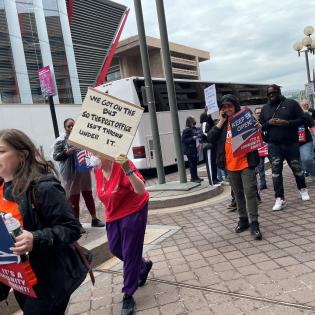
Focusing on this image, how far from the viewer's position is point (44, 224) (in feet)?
7.12

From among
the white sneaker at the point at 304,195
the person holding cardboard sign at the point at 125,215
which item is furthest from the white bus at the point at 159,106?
the person holding cardboard sign at the point at 125,215

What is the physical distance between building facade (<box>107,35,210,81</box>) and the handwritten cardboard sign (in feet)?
168

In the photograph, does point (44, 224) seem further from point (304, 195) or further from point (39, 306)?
point (304, 195)

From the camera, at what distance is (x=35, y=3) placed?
2286 centimetres

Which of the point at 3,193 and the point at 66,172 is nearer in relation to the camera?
the point at 3,193

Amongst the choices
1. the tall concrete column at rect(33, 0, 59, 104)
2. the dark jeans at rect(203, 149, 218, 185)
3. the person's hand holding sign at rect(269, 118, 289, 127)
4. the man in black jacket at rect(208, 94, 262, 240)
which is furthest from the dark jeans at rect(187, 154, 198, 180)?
the tall concrete column at rect(33, 0, 59, 104)

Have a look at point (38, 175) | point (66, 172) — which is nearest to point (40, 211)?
point (38, 175)

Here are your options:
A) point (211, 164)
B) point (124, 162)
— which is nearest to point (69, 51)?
point (211, 164)

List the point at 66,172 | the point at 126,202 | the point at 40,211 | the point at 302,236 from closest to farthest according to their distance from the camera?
the point at 40,211, the point at 126,202, the point at 302,236, the point at 66,172

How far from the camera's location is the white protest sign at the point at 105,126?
10.1ft

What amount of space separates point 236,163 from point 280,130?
1359 millimetres

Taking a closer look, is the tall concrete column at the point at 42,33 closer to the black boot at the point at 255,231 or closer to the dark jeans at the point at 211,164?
the dark jeans at the point at 211,164

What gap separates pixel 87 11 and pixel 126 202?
1082 inches

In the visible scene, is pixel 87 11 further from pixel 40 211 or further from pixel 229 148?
pixel 40 211
